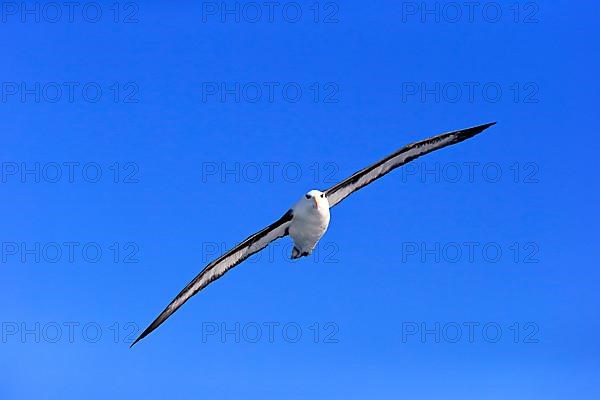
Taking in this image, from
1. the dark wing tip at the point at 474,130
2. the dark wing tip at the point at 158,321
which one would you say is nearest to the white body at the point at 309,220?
the dark wing tip at the point at 158,321

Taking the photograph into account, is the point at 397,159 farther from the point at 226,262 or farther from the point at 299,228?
the point at 226,262

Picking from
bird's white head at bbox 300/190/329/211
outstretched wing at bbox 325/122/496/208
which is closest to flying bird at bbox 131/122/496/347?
outstretched wing at bbox 325/122/496/208

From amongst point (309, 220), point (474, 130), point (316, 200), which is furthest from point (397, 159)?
point (309, 220)

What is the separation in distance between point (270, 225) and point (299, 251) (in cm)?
106

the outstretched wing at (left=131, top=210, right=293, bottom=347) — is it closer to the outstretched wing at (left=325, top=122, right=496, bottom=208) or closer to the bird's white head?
the bird's white head

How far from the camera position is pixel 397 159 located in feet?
49.1

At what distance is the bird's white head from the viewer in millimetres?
13250

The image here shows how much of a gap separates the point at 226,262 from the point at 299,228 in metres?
2.39

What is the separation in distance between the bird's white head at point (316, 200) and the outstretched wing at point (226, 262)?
1.13m

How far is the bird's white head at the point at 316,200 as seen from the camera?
43.5 feet

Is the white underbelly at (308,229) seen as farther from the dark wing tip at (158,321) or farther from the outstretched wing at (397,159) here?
the dark wing tip at (158,321)

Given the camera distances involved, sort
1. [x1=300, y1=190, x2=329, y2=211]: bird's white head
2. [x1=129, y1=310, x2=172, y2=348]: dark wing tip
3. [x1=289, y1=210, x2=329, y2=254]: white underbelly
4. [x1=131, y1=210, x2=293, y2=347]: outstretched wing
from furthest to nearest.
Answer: [x1=131, y1=210, x2=293, y2=347]: outstretched wing → [x1=129, y1=310, x2=172, y2=348]: dark wing tip → [x1=289, y1=210, x2=329, y2=254]: white underbelly → [x1=300, y1=190, x2=329, y2=211]: bird's white head

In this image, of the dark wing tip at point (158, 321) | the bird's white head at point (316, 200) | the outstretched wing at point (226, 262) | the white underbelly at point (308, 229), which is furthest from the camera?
the outstretched wing at point (226, 262)

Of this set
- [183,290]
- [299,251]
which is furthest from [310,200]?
[183,290]
